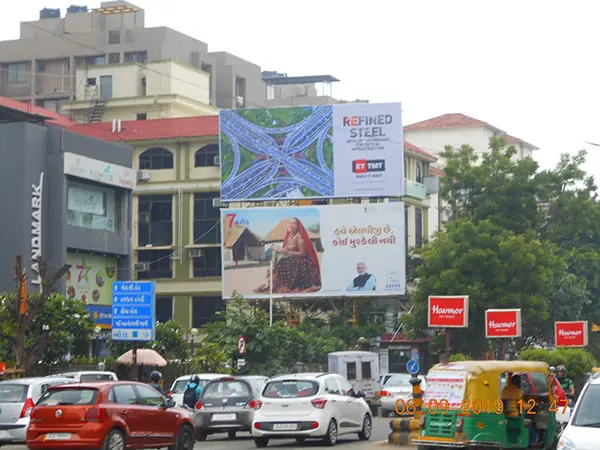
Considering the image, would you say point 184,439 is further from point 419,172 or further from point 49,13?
point 49,13

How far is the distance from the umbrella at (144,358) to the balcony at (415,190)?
3738 centimetres

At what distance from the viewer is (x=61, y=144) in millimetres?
51094

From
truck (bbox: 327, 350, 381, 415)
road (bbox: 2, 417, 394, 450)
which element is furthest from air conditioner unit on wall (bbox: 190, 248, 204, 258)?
road (bbox: 2, 417, 394, 450)

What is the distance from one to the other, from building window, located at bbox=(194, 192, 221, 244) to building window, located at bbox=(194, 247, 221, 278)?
1.76 ft

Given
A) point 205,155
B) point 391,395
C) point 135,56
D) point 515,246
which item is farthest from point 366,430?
point 135,56

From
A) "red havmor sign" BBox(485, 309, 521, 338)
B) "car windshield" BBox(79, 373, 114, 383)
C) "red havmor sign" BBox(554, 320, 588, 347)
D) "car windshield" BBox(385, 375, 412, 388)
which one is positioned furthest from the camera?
"red havmor sign" BBox(554, 320, 588, 347)

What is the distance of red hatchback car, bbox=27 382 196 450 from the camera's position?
2123cm

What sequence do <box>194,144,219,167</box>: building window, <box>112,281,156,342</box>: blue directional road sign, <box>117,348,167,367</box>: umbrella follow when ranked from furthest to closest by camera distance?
<box>194,144,219,167</box>: building window → <box>117,348,167,367</box>: umbrella → <box>112,281,156,342</box>: blue directional road sign

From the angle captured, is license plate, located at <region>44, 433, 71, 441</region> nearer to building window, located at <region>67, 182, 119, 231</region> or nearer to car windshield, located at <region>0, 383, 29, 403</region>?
car windshield, located at <region>0, 383, 29, 403</region>

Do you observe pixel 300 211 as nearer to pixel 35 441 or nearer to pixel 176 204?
pixel 176 204

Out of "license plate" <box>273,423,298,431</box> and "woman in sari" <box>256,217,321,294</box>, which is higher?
"woman in sari" <box>256,217,321,294</box>

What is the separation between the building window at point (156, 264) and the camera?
77.5m

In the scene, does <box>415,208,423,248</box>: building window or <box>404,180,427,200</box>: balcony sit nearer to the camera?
<box>404,180,427,200</box>: balcony

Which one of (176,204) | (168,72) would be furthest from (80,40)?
Result: (176,204)
